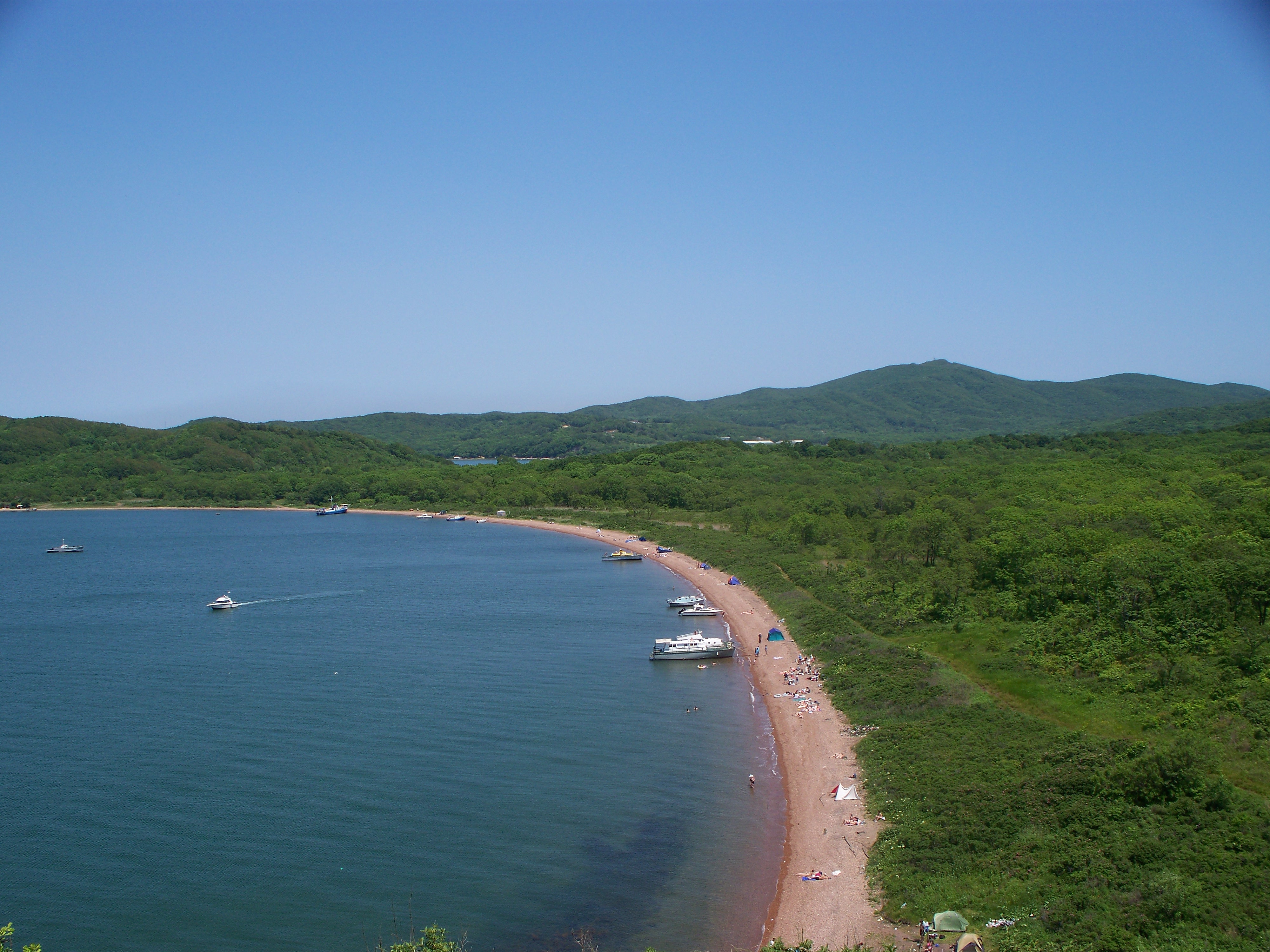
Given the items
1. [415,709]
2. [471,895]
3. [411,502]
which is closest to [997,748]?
[471,895]

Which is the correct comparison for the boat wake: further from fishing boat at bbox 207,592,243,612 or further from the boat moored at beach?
the boat moored at beach

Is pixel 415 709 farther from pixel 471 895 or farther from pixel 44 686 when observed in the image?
pixel 44 686

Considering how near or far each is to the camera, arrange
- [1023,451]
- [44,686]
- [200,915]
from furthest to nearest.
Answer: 1. [1023,451]
2. [44,686]
3. [200,915]

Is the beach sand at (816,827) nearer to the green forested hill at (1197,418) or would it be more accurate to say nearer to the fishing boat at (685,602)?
the fishing boat at (685,602)

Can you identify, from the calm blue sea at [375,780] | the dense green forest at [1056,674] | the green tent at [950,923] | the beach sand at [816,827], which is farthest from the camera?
the calm blue sea at [375,780]

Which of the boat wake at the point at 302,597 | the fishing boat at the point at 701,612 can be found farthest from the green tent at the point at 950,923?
the boat wake at the point at 302,597

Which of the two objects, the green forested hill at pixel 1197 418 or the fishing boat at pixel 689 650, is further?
the green forested hill at pixel 1197 418

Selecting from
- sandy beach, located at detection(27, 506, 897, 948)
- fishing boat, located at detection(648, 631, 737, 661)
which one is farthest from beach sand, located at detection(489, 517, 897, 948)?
fishing boat, located at detection(648, 631, 737, 661)
